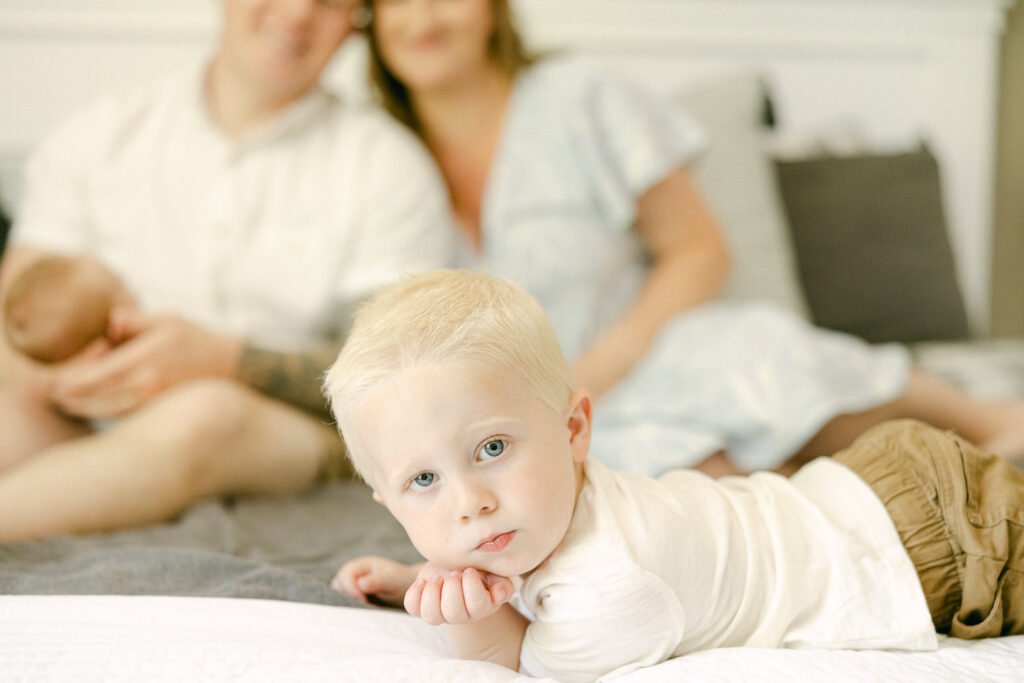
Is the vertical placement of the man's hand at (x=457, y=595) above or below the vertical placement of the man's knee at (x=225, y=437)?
above

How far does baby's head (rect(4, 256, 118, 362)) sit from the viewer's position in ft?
3.51

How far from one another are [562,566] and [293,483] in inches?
25.2

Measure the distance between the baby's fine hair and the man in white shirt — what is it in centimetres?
59

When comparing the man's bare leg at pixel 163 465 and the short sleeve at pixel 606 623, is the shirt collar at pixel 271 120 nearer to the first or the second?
the man's bare leg at pixel 163 465

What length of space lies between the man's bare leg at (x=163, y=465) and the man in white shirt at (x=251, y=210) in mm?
37

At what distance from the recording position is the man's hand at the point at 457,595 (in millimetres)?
543

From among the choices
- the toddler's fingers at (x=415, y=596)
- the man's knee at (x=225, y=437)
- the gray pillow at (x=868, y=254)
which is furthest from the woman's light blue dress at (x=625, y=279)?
the toddler's fingers at (x=415, y=596)

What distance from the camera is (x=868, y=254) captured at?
1680 mm

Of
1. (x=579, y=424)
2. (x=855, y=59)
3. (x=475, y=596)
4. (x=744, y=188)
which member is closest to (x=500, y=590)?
(x=475, y=596)

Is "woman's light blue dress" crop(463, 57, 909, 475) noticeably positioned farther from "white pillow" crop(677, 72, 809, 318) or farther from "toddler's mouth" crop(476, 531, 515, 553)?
"toddler's mouth" crop(476, 531, 515, 553)

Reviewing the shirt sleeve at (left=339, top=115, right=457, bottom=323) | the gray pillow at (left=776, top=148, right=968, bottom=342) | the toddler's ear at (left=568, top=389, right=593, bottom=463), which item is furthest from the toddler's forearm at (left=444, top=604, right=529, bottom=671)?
the gray pillow at (left=776, top=148, right=968, bottom=342)

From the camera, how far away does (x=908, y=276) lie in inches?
66.6

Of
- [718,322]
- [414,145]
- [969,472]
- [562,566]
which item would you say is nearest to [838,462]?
[969,472]

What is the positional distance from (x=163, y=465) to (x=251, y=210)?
49 cm
